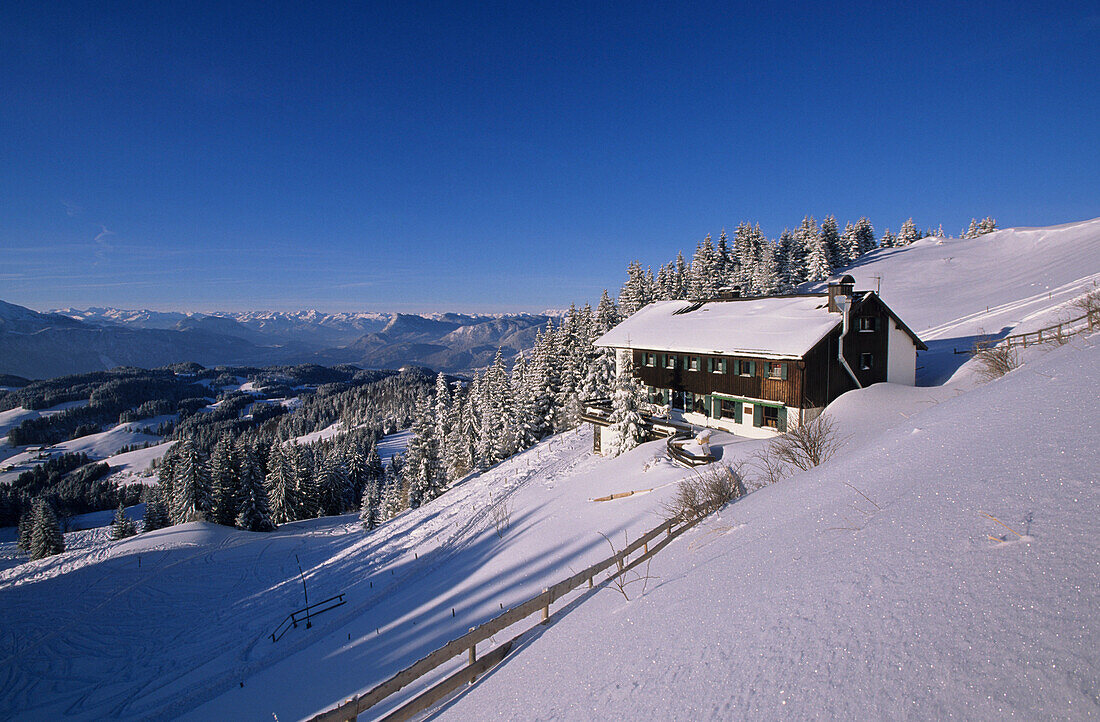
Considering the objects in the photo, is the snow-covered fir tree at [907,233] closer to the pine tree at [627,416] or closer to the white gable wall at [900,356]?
the white gable wall at [900,356]

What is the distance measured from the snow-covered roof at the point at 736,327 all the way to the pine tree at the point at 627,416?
5207mm

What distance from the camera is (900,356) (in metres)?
26.4

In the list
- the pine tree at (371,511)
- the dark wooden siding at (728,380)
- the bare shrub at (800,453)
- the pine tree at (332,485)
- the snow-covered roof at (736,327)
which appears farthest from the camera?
the pine tree at (332,485)

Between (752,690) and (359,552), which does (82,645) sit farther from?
(752,690)

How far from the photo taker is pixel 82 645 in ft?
70.6

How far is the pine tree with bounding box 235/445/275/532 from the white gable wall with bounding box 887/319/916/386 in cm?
6067

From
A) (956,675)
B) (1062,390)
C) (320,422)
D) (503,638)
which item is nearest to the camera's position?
(956,675)

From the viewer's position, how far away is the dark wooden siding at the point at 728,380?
2294 cm

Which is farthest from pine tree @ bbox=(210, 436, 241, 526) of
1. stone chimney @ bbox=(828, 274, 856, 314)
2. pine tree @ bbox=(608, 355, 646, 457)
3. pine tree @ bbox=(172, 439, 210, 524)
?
stone chimney @ bbox=(828, 274, 856, 314)

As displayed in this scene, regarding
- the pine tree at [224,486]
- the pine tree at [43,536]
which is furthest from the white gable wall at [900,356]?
the pine tree at [43,536]

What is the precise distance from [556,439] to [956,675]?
35.9 metres

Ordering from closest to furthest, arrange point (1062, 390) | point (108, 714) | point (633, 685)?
point (633, 685) < point (1062, 390) < point (108, 714)

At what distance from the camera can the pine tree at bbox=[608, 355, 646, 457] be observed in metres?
25.0

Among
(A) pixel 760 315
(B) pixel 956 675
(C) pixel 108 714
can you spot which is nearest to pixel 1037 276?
(A) pixel 760 315
